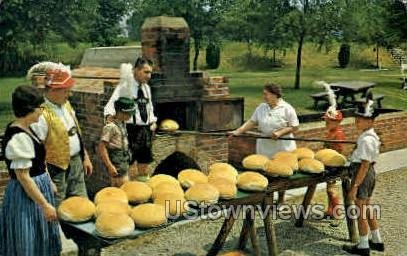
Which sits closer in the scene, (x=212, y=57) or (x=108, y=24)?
(x=212, y=57)

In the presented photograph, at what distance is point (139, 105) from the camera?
5.76 m

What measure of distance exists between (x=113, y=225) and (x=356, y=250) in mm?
3091

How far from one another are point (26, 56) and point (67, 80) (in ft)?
102

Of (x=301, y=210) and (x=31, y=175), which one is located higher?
(x=31, y=175)

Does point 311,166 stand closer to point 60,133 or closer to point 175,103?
point 60,133

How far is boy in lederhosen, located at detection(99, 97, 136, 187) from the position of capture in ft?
16.5

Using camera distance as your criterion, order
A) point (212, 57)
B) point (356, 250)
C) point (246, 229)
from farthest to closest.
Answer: point (212, 57) → point (356, 250) → point (246, 229)

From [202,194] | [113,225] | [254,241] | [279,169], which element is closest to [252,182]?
[279,169]

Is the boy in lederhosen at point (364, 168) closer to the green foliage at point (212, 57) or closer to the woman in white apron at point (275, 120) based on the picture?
the woman in white apron at point (275, 120)

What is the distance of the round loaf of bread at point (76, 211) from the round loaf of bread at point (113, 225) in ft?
0.41

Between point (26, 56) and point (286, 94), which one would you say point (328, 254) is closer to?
point (286, 94)

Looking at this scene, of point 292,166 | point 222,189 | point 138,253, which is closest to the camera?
point 222,189

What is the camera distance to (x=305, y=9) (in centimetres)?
2070

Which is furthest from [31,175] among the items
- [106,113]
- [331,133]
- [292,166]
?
[331,133]
